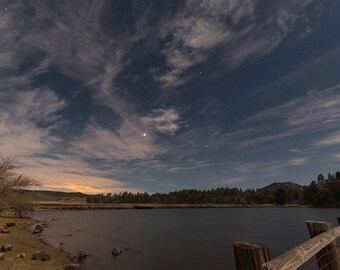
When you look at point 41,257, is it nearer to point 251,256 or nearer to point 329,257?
point 329,257

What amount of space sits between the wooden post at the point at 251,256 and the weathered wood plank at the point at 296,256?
0.12 m

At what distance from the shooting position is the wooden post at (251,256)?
352cm

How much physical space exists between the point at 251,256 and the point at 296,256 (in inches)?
56.0

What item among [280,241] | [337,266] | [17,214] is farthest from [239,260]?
[17,214]

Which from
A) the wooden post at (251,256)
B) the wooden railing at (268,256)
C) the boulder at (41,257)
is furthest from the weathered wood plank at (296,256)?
the boulder at (41,257)

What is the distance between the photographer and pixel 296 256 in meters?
4.41

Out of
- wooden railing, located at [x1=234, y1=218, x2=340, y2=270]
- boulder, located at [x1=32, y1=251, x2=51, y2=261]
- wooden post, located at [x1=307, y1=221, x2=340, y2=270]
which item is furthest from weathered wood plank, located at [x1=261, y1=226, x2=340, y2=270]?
boulder, located at [x1=32, y1=251, x2=51, y2=261]

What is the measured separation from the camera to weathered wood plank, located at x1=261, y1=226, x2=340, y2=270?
3.60 meters

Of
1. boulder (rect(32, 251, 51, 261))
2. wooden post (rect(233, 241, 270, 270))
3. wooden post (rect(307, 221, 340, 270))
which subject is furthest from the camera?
boulder (rect(32, 251, 51, 261))

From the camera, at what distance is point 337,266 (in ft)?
23.9

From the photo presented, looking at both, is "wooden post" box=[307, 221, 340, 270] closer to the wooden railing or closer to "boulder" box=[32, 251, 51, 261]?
the wooden railing

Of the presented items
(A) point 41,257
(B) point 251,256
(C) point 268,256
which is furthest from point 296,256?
→ (A) point 41,257

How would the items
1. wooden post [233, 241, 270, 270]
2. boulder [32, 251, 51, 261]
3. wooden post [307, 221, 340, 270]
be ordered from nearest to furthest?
wooden post [233, 241, 270, 270]
wooden post [307, 221, 340, 270]
boulder [32, 251, 51, 261]

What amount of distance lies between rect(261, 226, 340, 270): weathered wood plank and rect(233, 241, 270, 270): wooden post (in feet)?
0.38
